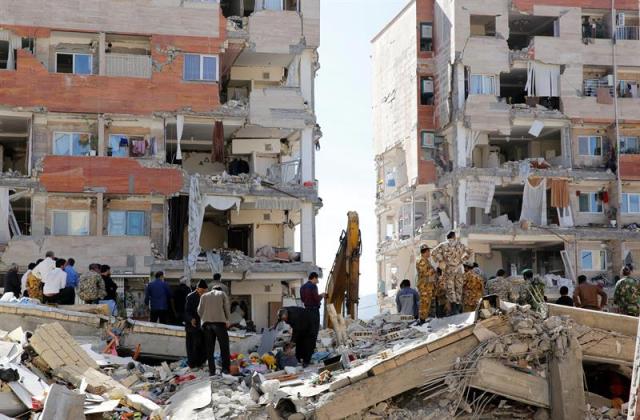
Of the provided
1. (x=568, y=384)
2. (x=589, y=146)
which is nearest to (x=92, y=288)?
(x=568, y=384)

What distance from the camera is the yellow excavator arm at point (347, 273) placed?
29.4 m

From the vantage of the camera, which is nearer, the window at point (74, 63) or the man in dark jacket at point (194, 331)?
the man in dark jacket at point (194, 331)

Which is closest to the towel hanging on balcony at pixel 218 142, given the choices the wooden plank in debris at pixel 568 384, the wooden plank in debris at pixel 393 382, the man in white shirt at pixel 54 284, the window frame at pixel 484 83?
the window frame at pixel 484 83

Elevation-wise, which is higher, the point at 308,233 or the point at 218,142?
the point at 218,142

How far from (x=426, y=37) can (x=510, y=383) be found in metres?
36.7

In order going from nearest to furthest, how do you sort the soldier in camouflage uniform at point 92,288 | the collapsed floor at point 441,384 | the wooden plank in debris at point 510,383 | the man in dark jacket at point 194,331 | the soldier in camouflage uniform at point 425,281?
the collapsed floor at point 441,384 → the wooden plank in debris at point 510,383 → the man in dark jacket at point 194,331 → the soldier in camouflage uniform at point 425,281 → the soldier in camouflage uniform at point 92,288

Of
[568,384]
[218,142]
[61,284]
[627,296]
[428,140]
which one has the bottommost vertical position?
[568,384]

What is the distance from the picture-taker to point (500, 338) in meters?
19.5

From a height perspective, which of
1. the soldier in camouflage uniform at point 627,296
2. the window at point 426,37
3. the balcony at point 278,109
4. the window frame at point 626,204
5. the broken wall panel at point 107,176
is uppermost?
the window at point 426,37

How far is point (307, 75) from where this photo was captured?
44.8 metres

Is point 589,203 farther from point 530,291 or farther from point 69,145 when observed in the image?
point 530,291

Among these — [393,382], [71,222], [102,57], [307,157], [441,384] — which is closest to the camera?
[393,382]

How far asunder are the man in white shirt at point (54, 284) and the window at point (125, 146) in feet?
50.6

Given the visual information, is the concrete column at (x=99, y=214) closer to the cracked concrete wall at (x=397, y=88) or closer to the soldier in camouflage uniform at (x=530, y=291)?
the cracked concrete wall at (x=397, y=88)
